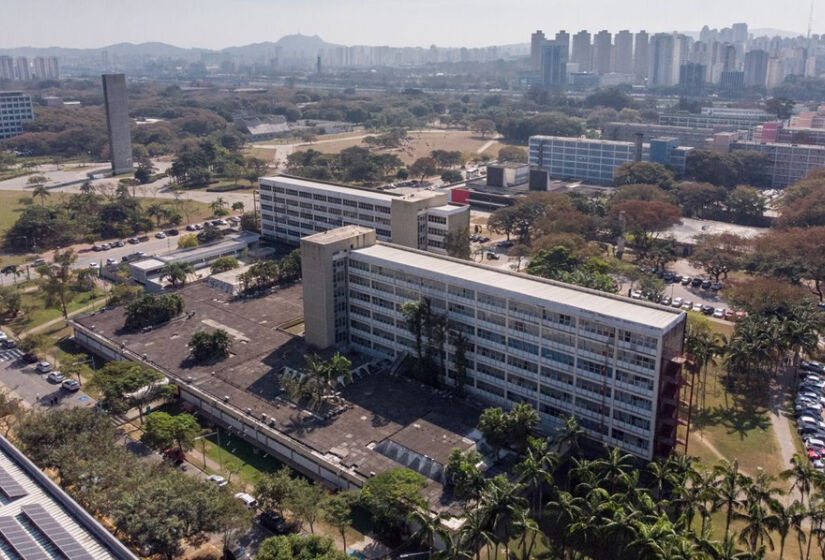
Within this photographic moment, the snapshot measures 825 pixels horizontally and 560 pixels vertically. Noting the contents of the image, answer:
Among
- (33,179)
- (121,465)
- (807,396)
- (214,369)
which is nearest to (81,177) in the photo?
(33,179)

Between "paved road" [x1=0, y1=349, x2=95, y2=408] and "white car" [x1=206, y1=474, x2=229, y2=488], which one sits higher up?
"white car" [x1=206, y1=474, x2=229, y2=488]

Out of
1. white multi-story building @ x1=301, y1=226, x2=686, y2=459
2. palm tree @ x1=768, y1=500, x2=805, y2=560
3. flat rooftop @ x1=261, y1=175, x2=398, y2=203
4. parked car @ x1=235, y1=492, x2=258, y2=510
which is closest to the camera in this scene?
palm tree @ x1=768, y1=500, x2=805, y2=560

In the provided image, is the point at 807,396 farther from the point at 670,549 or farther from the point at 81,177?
the point at 81,177

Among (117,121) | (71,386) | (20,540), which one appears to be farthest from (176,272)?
(117,121)

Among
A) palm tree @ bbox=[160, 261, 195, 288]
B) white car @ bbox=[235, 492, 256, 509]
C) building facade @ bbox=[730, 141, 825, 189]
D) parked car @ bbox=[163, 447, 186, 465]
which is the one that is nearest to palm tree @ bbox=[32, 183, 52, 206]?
palm tree @ bbox=[160, 261, 195, 288]

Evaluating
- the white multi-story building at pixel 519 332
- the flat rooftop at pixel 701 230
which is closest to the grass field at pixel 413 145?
the flat rooftop at pixel 701 230

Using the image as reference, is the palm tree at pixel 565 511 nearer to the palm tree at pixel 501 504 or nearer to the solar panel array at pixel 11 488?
the palm tree at pixel 501 504

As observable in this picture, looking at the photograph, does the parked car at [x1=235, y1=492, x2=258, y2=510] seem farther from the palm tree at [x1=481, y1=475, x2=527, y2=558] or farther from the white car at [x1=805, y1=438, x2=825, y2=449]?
the white car at [x1=805, y1=438, x2=825, y2=449]
